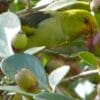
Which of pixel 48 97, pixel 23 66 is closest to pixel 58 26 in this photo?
pixel 23 66

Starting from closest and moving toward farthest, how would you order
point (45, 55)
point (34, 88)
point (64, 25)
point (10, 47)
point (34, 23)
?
point (34, 88), point (10, 47), point (45, 55), point (34, 23), point (64, 25)

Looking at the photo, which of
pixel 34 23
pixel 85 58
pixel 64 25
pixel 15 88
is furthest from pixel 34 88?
pixel 64 25

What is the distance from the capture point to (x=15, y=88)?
0.65 m

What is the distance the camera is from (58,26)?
1361 millimetres

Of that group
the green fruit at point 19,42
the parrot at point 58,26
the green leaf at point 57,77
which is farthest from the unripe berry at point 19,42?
the parrot at point 58,26

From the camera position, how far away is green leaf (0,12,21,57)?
0.82m

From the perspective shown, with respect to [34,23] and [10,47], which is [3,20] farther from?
[34,23]

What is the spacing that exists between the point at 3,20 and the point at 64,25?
1.78 feet

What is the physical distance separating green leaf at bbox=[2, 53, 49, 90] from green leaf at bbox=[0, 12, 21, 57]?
0.27ft

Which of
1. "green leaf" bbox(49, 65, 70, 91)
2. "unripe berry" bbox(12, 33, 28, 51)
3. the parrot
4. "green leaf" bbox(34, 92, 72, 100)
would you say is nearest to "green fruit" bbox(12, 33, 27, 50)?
"unripe berry" bbox(12, 33, 28, 51)

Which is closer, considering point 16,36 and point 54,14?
point 16,36

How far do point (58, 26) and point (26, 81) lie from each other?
0.74 m

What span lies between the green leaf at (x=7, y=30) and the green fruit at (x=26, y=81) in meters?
0.18

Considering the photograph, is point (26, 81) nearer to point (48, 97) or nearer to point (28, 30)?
point (48, 97)
